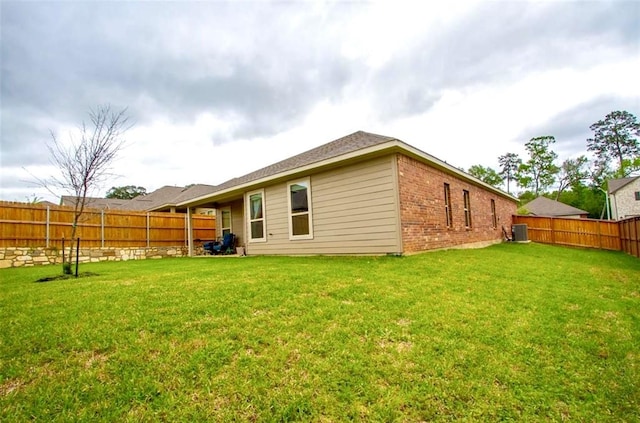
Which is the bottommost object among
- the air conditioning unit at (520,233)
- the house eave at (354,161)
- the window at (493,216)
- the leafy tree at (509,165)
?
the air conditioning unit at (520,233)

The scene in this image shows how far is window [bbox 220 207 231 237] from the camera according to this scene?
14.9 meters

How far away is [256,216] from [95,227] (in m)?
7.16

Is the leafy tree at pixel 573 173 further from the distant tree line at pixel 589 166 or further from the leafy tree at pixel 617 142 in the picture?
the leafy tree at pixel 617 142

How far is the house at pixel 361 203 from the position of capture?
738cm

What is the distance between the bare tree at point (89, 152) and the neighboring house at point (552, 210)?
32.4 meters

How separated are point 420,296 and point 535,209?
112 ft

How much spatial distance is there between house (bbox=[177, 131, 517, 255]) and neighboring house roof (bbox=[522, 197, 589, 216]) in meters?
24.2

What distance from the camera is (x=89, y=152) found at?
7.76m

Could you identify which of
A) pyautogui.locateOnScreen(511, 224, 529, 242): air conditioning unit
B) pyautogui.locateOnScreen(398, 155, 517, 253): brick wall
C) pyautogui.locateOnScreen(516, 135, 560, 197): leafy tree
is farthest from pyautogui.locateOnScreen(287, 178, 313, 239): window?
pyautogui.locateOnScreen(516, 135, 560, 197): leafy tree

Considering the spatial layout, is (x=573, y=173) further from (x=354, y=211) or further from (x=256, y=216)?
(x=256, y=216)

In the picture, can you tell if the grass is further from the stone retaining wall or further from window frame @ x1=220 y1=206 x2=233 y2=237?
window frame @ x1=220 y1=206 x2=233 y2=237

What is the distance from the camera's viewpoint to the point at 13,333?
3.03m

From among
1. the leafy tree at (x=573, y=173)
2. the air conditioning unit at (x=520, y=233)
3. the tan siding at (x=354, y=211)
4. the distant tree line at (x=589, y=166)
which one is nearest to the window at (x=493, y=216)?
the air conditioning unit at (x=520, y=233)

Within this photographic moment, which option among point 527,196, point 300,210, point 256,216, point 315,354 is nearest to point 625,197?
point 527,196
